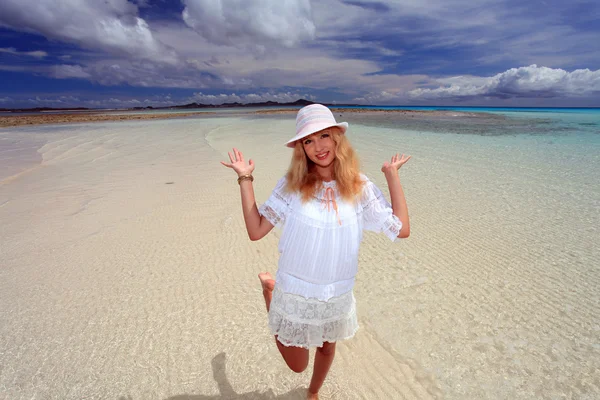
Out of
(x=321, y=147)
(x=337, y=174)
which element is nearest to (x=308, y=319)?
→ (x=337, y=174)

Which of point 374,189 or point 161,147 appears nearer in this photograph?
point 374,189

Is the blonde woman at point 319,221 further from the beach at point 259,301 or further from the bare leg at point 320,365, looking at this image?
Answer: the beach at point 259,301

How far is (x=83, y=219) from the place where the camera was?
5562mm

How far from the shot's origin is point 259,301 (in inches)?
136

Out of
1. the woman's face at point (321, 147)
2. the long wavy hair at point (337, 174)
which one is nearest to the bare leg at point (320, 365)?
the long wavy hair at point (337, 174)

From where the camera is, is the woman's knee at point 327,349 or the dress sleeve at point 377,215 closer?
the dress sleeve at point 377,215

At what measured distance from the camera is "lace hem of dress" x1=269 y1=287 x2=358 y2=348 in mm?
1912

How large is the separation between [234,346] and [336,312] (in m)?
1.35

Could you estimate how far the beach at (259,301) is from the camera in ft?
8.38

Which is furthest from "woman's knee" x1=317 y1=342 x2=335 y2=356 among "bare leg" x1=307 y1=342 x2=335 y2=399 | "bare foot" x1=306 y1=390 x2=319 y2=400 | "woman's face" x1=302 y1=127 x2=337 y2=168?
"woman's face" x1=302 y1=127 x2=337 y2=168

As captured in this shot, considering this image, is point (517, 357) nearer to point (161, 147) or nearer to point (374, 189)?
point (374, 189)

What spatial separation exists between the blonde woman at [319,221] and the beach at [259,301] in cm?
94

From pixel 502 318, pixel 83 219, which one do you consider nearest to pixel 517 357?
pixel 502 318

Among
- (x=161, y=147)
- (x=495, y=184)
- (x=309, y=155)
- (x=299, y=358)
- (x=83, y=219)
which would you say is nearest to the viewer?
(x=309, y=155)
